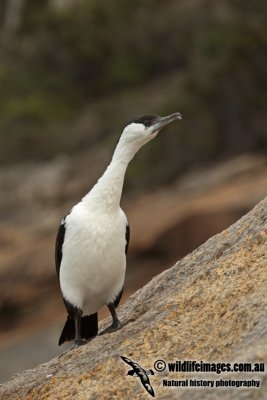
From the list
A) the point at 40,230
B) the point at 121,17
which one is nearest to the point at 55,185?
the point at 40,230

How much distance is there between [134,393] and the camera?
614cm

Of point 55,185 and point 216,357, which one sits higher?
point 55,185

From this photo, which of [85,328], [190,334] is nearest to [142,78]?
[85,328]

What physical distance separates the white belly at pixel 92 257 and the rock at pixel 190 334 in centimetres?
52

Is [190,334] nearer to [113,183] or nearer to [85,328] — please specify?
[113,183]

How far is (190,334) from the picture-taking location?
6.42 metres

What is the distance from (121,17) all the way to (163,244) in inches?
520

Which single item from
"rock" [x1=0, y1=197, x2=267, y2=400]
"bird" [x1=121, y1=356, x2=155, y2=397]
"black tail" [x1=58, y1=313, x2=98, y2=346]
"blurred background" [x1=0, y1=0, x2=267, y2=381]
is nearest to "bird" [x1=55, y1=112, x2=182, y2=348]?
"black tail" [x1=58, y1=313, x2=98, y2=346]

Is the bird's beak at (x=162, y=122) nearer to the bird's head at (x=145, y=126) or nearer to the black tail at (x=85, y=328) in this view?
the bird's head at (x=145, y=126)

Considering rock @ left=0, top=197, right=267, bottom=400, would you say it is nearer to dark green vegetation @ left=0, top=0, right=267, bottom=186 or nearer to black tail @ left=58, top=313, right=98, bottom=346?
black tail @ left=58, top=313, right=98, bottom=346

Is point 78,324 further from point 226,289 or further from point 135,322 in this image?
point 226,289

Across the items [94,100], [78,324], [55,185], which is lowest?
[78,324]

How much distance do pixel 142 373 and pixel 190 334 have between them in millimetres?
423

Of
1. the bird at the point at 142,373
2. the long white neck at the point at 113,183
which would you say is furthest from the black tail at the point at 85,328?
the bird at the point at 142,373
